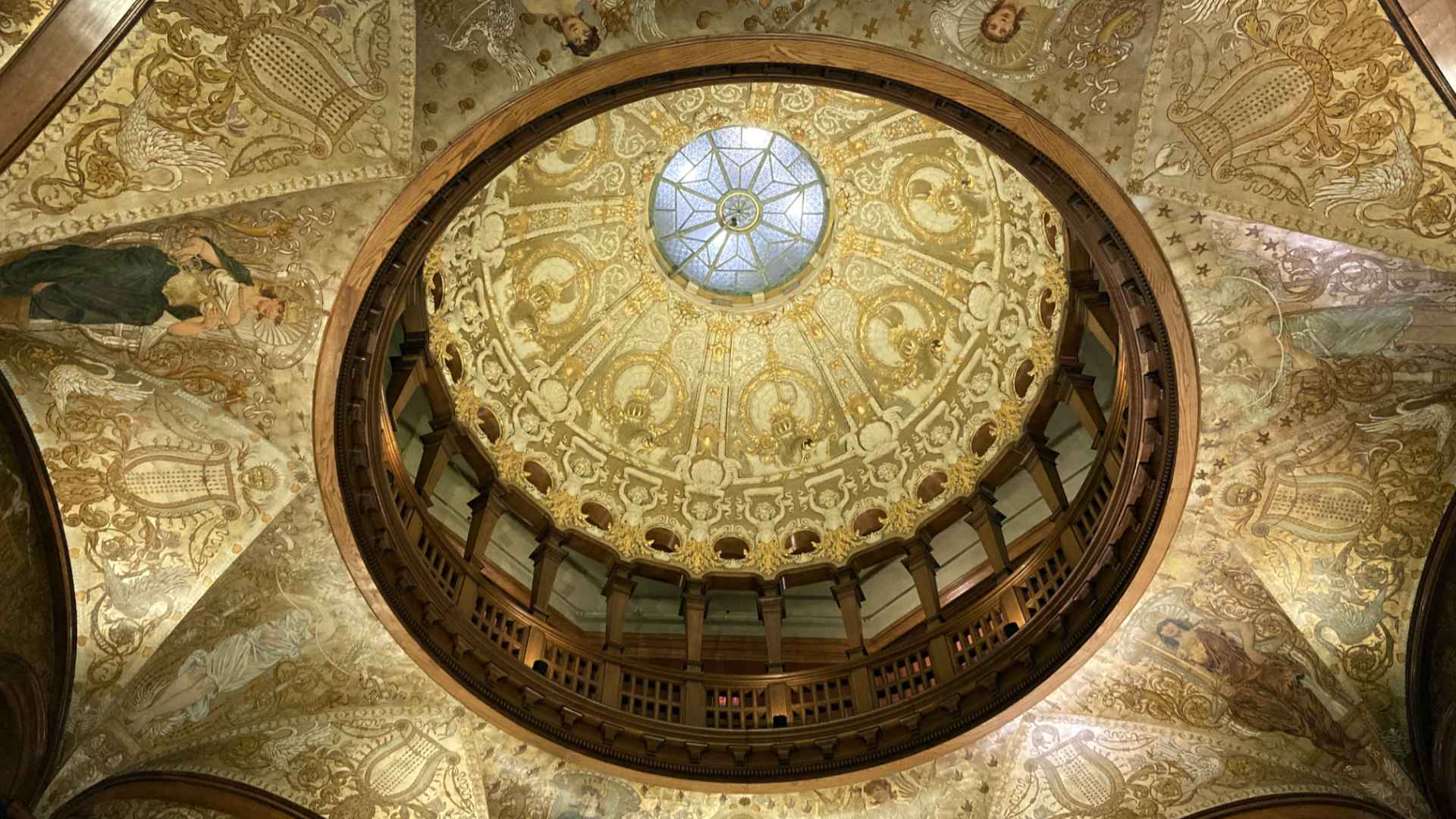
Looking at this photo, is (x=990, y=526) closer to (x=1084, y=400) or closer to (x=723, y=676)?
(x=1084, y=400)

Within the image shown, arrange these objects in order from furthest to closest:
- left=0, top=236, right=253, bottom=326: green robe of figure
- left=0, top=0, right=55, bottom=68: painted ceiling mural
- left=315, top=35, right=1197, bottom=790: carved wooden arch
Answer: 1. left=315, top=35, right=1197, bottom=790: carved wooden arch
2. left=0, top=236, right=253, bottom=326: green robe of figure
3. left=0, top=0, right=55, bottom=68: painted ceiling mural

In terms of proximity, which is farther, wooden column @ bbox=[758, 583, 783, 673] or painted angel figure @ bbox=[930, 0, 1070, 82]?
wooden column @ bbox=[758, 583, 783, 673]

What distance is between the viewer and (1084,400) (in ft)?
42.2

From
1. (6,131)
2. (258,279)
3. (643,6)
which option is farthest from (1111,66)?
(6,131)

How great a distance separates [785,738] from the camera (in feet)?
37.8

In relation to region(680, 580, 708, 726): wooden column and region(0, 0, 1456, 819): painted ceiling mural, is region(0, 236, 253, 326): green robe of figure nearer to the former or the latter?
region(0, 0, 1456, 819): painted ceiling mural

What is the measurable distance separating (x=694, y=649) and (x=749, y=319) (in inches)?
214

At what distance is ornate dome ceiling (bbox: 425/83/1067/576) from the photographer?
46.9 ft

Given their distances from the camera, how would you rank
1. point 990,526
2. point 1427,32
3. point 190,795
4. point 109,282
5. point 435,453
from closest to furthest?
1. point 1427,32
2. point 109,282
3. point 190,795
4. point 435,453
5. point 990,526

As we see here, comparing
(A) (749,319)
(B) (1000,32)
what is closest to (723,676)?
(A) (749,319)

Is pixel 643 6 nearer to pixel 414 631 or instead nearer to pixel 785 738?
pixel 414 631

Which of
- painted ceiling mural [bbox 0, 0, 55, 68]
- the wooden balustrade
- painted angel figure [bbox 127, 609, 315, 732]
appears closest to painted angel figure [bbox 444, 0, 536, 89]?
painted ceiling mural [bbox 0, 0, 55, 68]

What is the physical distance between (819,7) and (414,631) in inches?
273

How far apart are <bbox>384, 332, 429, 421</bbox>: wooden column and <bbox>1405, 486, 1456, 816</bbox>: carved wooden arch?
419 inches
